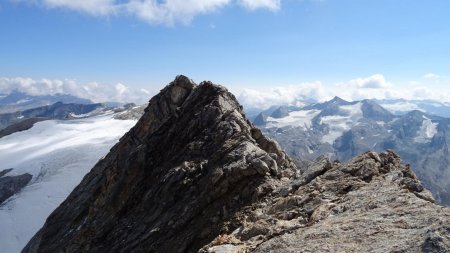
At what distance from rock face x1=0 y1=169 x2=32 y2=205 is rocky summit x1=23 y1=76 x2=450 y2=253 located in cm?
4884

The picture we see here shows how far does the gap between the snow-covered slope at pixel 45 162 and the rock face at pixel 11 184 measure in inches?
73.3

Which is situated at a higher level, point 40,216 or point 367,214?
point 367,214

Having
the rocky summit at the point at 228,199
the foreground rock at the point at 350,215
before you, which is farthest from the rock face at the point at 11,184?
the foreground rock at the point at 350,215

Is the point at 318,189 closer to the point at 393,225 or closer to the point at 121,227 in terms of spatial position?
the point at 393,225

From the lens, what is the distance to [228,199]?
79.5 ft

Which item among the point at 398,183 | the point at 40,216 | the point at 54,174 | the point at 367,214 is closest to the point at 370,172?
the point at 398,183

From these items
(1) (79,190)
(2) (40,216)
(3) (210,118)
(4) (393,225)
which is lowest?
(2) (40,216)

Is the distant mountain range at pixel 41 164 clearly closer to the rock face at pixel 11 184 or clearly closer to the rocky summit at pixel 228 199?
the rock face at pixel 11 184

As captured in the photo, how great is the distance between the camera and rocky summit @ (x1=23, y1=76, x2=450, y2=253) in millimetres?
15656

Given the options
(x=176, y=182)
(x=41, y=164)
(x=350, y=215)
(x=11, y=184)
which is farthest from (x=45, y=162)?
(x=350, y=215)

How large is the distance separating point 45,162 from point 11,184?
12175mm

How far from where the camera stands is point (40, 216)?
7219 centimetres

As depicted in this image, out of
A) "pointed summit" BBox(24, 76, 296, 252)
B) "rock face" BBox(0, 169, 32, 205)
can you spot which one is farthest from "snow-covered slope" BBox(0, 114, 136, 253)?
"pointed summit" BBox(24, 76, 296, 252)

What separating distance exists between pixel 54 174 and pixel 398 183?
83968mm
